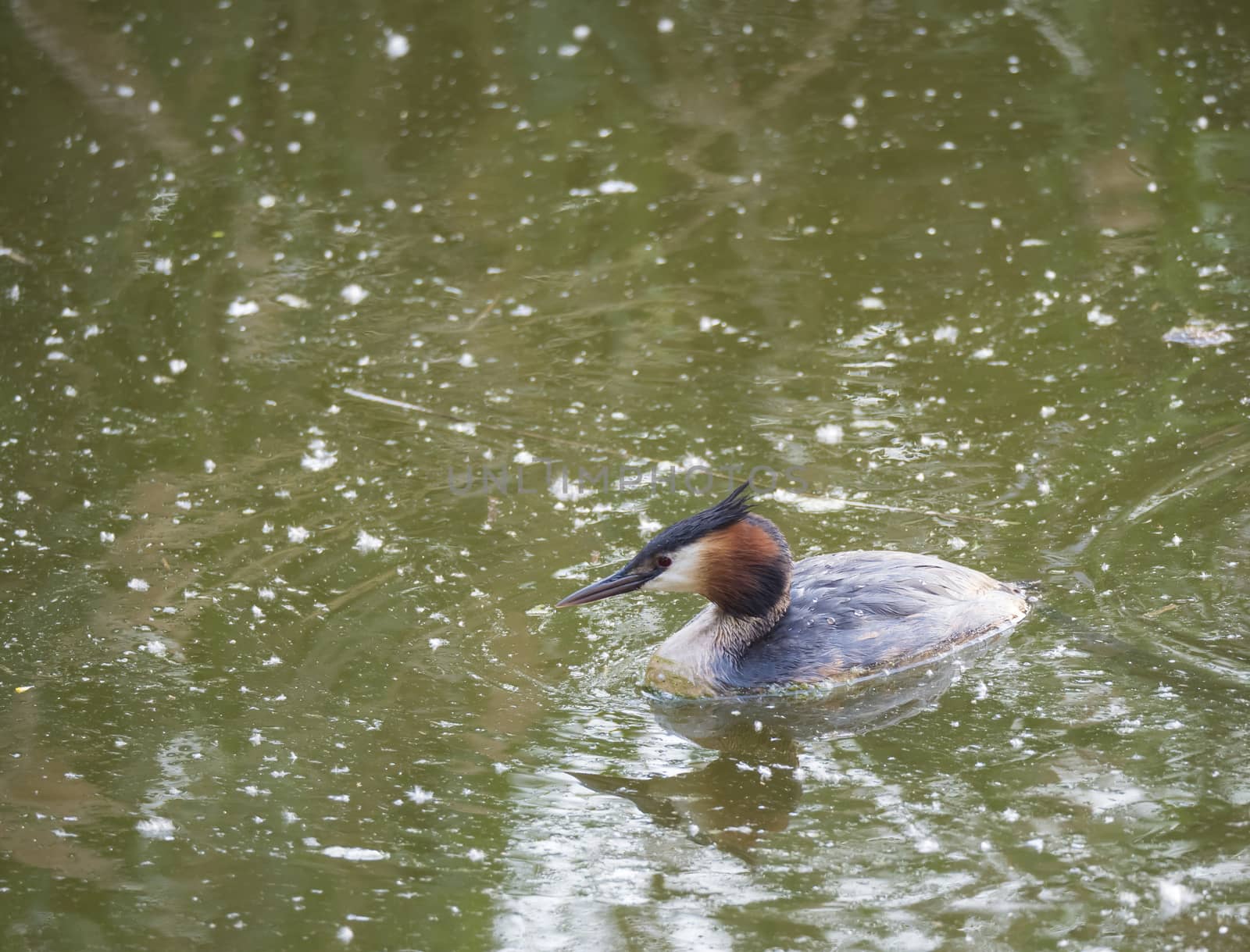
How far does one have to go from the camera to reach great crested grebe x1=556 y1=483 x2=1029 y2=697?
5941 millimetres

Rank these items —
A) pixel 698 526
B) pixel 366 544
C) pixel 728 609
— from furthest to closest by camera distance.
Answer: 1. pixel 366 544
2. pixel 728 609
3. pixel 698 526

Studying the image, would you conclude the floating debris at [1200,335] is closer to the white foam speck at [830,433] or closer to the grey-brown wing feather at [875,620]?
the white foam speck at [830,433]

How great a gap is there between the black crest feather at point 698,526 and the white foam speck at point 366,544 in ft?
4.79

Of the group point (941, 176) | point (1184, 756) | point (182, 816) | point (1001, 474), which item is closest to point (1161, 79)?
point (941, 176)

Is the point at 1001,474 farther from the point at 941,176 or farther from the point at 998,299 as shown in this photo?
the point at 941,176

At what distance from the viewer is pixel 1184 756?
16.9 ft

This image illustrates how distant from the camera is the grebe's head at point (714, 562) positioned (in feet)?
19.4

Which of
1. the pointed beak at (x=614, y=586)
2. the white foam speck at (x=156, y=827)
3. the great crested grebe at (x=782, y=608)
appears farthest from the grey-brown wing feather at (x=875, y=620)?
the white foam speck at (x=156, y=827)

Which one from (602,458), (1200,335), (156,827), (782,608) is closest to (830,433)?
(602,458)

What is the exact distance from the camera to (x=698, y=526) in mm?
5910

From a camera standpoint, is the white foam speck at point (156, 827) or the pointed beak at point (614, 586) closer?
the white foam speck at point (156, 827)

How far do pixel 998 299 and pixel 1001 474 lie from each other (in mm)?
2129

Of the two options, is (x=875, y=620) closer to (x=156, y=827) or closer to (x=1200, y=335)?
(x=156, y=827)

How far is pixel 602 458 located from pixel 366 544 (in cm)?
133
